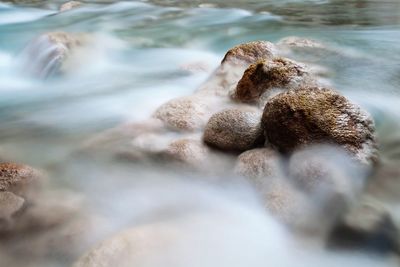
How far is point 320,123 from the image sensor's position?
166 inches

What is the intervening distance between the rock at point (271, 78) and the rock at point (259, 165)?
4.16 feet

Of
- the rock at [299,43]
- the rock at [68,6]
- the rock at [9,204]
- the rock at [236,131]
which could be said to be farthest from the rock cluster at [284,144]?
the rock at [68,6]

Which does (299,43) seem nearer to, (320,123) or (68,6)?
(320,123)

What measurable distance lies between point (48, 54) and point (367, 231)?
7.25m

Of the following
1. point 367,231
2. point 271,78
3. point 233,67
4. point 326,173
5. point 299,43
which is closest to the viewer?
point 367,231

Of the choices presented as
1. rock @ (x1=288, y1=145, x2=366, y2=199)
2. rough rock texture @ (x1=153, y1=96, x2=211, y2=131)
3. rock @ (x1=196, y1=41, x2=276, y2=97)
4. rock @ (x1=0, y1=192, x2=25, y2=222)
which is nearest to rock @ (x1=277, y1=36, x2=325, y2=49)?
rock @ (x1=196, y1=41, x2=276, y2=97)

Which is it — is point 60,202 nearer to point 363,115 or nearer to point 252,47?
point 363,115

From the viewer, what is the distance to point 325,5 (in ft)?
46.4

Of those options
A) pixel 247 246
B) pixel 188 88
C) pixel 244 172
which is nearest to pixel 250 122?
pixel 244 172

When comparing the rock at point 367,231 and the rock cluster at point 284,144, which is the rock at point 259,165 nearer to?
the rock cluster at point 284,144

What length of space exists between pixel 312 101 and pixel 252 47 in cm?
314

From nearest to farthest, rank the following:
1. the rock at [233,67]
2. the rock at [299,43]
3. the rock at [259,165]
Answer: the rock at [259,165], the rock at [233,67], the rock at [299,43]

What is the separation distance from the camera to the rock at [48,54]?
8.42 m

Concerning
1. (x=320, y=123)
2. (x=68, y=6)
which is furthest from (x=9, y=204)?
(x=68, y=6)
